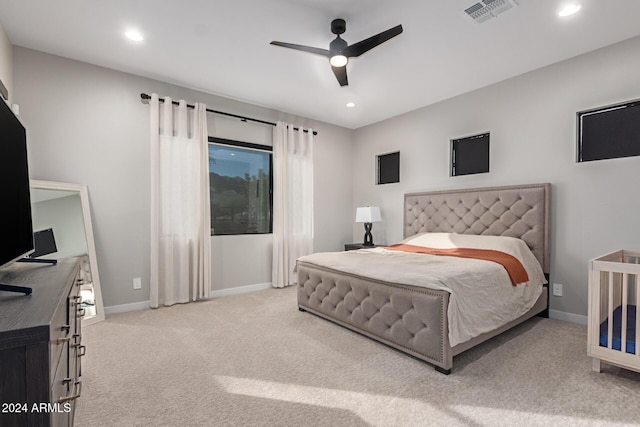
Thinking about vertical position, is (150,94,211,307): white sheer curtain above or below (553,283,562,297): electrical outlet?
above

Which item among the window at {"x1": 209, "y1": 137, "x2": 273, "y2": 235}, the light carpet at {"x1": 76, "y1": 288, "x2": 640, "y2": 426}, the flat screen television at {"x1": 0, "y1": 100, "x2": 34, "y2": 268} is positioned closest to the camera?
the flat screen television at {"x1": 0, "y1": 100, "x2": 34, "y2": 268}

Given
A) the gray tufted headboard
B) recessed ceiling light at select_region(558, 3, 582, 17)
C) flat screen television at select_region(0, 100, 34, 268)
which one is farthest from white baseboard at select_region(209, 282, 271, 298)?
recessed ceiling light at select_region(558, 3, 582, 17)

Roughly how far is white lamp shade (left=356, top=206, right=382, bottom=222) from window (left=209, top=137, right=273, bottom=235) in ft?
4.79

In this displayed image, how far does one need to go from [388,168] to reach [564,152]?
2492 millimetres

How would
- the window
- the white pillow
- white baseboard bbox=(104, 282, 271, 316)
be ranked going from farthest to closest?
the window, white baseboard bbox=(104, 282, 271, 316), the white pillow

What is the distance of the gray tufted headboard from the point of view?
11.3 feet

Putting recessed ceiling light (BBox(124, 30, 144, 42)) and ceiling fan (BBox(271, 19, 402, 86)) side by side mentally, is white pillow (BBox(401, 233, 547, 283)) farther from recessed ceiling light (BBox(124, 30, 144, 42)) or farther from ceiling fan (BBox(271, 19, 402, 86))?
recessed ceiling light (BBox(124, 30, 144, 42))

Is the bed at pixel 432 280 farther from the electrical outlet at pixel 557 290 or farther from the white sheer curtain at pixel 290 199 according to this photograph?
the white sheer curtain at pixel 290 199

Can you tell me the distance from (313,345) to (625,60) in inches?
157

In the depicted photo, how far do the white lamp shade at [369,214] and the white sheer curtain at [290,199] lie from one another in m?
0.81

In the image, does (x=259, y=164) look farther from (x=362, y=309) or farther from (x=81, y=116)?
(x=362, y=309)

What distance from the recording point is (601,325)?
2.32 m

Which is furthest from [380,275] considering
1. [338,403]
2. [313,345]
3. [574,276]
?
[574,276]

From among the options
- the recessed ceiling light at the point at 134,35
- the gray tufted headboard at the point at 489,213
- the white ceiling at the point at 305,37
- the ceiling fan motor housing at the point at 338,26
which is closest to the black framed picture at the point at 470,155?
the gray tufted headboard at the point at 489,213
